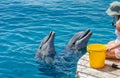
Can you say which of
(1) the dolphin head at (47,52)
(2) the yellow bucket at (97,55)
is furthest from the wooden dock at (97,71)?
(1) the dolphin head at (47,52)

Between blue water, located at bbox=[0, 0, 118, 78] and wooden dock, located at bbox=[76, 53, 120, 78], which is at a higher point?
blue water, located at bbox=[0, 0, 118, 78]

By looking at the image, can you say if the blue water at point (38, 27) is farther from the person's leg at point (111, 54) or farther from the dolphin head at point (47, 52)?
the person's leg at point (111, 54)

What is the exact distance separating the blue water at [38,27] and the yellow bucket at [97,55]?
1.62m

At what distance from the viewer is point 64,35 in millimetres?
13242

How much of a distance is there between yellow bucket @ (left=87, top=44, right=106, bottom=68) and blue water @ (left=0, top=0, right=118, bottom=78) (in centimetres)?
162

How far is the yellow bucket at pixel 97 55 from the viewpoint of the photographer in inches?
320

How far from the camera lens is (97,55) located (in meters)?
8.20

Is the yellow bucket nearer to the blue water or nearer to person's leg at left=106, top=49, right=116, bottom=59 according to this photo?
person's leg at left=106, top=49, right=116, bottom=59

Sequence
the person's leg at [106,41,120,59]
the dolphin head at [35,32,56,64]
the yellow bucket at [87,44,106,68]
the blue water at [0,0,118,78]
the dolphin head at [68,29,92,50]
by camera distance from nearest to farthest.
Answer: the yellow bucket at [87,44,106,68]
the person's leg at [106,41,120,59]
the blue water at [0,0,118,78]
the dolphin head at [35,32,56,64]
the dolphin head at [68,29,92,50]

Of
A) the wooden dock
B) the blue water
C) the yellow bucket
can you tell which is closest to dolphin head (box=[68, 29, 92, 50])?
the blue water

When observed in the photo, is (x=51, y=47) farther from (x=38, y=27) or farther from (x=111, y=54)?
(x=38, y=27)

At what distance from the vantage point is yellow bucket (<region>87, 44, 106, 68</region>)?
26.7ft

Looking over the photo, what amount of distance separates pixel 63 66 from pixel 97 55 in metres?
2.36

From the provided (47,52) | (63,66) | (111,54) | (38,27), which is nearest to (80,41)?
(47,52)
